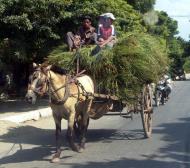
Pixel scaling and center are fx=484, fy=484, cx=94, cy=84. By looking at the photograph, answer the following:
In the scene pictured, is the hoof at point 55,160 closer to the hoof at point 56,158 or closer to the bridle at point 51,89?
the hoof at point 56,158

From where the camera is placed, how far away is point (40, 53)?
17828 millimetres

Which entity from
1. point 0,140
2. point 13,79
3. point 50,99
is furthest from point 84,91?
point 13,79

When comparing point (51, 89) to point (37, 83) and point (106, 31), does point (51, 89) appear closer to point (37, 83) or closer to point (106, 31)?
point (37, 83)

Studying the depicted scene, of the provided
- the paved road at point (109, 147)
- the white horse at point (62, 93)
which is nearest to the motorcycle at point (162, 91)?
the paved road at point (109, 147)

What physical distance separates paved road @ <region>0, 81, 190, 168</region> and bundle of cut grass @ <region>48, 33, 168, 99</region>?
127 centimetres

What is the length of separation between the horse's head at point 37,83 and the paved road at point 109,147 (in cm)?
126

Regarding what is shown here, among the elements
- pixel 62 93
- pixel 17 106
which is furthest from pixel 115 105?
pixel 17 106

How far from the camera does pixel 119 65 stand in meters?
10.3

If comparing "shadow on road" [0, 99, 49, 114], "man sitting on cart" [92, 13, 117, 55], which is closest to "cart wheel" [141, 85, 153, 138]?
"man sitting on cart" [92, 13, 117, 55]

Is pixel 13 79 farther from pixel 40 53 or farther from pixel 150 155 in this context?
pixel 150 155

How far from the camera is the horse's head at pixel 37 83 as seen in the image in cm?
833

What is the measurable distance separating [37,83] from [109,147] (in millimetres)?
2527

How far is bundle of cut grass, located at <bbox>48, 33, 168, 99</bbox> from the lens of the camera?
404 inches

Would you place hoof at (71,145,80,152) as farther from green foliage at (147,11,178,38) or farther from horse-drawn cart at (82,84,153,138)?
green foliage at (147,11,178,38)
